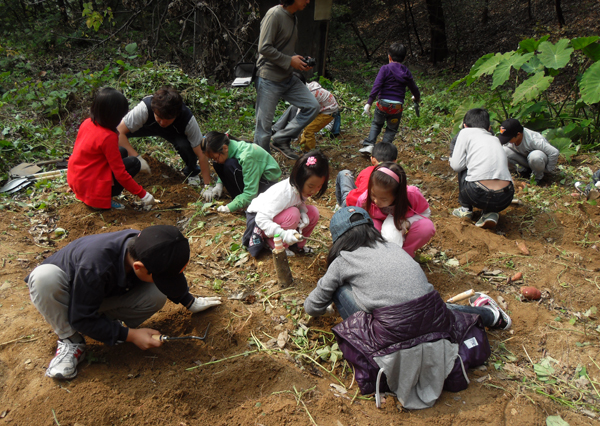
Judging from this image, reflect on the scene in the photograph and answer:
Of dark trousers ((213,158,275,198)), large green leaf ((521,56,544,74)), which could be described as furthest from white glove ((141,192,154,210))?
large green leaf ((521,56,544,74))

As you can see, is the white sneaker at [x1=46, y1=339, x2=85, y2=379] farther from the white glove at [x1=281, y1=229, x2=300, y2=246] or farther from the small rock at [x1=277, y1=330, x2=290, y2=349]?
the white glove at [x1=281, y1=229, x2=300, y2=246]

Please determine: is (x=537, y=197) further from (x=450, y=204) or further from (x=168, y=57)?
(x=168, y=57)

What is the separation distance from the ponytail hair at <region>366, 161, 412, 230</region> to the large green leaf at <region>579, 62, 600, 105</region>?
11.4 ft

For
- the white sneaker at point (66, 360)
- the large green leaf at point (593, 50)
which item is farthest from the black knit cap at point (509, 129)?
the white sneaker at point (66, 360)

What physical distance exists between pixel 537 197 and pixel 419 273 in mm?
3221

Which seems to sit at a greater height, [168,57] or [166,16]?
[166,16]

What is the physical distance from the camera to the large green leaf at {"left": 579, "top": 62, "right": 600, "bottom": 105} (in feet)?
15.6

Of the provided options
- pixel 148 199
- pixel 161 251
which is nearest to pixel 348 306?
pixel 161 251

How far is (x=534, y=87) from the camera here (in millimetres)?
4969

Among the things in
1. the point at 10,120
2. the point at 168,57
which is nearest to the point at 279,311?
the point at 10,120

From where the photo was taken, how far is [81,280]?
6.57 ft

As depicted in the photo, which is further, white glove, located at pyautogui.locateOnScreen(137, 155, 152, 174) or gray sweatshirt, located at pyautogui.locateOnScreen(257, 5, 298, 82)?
white glove, located at pyautogui.locateOnScreen(137, 155, 152, 174)

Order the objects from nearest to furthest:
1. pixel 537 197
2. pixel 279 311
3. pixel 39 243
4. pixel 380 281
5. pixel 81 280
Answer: pixel 81 280 → pixel 380 281 → pixel 279 311 → pixel 39 243 → pixel 537 197

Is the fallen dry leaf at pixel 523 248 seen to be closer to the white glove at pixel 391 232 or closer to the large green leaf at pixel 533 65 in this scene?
the white glove at pixel 391 232
